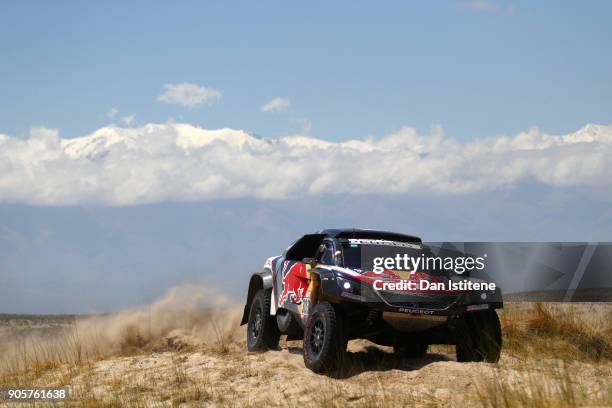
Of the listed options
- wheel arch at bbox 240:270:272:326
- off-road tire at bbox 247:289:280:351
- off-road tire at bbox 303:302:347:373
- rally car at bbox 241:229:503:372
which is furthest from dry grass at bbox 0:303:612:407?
wheel arch at bbox 240:270:272:326

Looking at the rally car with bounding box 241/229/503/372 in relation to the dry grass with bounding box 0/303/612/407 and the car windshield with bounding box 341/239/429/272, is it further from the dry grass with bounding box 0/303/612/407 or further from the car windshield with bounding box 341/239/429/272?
the dry grass with bounding box 0/303/612/407

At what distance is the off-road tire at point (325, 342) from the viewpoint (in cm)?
1251

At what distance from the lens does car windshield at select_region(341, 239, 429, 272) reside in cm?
1359

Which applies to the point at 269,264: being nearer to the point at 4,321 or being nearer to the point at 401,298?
the point at 401,298

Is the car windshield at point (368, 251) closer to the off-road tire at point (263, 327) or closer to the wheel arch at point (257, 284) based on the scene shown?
the wheel arch at point (257, 284)

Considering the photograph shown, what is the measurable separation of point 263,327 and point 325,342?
3427mm

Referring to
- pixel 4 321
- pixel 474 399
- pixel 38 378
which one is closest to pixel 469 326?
pixel 474 399

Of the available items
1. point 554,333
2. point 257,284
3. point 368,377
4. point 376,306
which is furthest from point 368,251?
point 554,333

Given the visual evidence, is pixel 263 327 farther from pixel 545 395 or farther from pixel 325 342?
pixel 545 395

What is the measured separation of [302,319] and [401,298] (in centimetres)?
202

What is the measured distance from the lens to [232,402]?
11578mm

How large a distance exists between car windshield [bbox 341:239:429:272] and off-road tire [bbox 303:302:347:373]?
0.91 metres

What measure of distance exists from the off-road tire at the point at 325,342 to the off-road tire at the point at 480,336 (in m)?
1.89

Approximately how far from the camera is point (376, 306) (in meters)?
12.7
